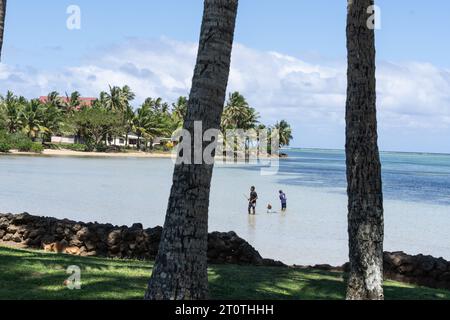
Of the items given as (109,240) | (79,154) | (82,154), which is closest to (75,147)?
(82,154)

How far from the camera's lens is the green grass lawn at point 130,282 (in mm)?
7496

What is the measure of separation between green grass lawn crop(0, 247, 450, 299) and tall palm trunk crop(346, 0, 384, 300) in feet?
4.95

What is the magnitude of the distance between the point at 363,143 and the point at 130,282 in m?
3.94

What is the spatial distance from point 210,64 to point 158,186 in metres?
36.5

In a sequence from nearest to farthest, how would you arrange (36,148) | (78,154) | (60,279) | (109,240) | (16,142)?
(60,279), (109,240), (16,142), (36,148), (78,154)

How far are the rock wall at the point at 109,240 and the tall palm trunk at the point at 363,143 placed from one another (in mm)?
5355

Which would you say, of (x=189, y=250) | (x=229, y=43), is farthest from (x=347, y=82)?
(x=189, y=250)

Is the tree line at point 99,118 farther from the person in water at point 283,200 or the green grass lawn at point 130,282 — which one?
the green grass lawn at point 130,282

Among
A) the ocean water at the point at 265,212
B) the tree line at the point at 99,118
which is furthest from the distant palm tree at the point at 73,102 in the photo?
the ocean water at the point at 265,212

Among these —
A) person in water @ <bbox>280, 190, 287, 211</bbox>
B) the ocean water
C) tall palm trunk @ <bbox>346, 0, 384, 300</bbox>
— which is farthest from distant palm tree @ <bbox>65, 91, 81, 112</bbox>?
tall palm trunk @ <bbox>346, 0, 384, 300</bbox>

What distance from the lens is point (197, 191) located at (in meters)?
5.76

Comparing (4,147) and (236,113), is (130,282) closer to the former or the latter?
(4,147)

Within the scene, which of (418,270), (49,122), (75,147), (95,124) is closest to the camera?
(418,270)

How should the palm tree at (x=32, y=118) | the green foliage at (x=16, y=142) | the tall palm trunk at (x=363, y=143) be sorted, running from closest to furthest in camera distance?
the tall palm trunk at (x=363, y=143) → the green foliage at (x=16, y=142) → the palm tree at (x=32, y=118)
